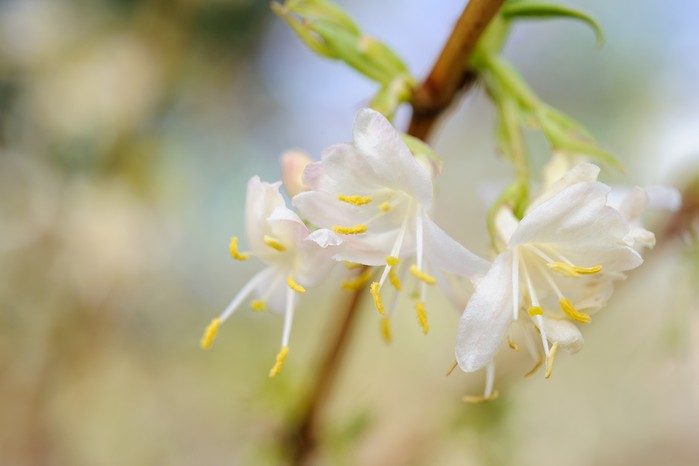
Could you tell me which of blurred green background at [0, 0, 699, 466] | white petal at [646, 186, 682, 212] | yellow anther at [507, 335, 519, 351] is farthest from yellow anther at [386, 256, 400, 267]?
blurred green background at [0, 0, 699, 466]

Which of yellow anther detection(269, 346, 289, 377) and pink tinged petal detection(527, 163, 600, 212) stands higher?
pink tinged petal detection(527, 163, 600, 212)

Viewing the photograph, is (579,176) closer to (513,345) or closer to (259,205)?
(513,345)

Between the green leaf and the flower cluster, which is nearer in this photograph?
the flower cluster

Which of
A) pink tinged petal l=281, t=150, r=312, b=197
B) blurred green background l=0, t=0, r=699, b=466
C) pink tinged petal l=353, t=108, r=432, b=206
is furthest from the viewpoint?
blurred green background l=0, t=0, r=699, b=466

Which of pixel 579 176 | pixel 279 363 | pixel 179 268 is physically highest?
pixel 579 176

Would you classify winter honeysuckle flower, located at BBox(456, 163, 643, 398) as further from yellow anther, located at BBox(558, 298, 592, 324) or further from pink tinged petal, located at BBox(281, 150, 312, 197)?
pink tinged petal, located at BBox(281, 150, 312, 197)

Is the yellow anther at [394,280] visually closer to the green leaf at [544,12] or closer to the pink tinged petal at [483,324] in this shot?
the pink tinged petal at [483,324]

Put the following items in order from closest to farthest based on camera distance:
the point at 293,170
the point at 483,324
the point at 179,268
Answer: the point at 483,324 < the point at 293,170 < the point at 179,268

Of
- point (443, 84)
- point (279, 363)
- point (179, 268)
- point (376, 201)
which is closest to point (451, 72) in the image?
point (443, 84)
